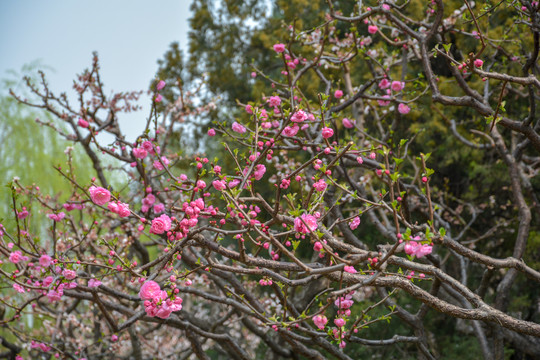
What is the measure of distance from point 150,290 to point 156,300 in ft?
0.19

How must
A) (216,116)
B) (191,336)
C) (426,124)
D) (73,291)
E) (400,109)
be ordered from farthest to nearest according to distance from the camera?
1. (216,116)
2. (426,124)
3. (400,109)
4. (191,336)
5. (73,291)

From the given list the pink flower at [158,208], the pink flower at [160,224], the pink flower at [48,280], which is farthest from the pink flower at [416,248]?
the pink flower at [158,208]

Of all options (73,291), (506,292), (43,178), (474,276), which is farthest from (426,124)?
(43,178)

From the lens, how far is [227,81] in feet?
30.5

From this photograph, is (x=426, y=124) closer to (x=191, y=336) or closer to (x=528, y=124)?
(x=528, y=124)

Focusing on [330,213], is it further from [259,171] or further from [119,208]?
[119,208]

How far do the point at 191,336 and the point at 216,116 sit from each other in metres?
5.90

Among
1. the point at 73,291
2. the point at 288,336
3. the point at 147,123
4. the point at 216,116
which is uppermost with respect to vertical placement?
the point at 216,116

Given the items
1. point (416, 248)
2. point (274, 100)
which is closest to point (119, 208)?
point (416, 248)

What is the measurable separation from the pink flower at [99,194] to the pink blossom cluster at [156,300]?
0.48m

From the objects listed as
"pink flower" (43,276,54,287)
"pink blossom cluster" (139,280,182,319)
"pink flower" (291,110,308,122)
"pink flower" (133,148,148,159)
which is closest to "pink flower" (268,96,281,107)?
"pink flower" (291,110,308,122)

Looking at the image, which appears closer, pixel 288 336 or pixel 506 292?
pixel 288 336

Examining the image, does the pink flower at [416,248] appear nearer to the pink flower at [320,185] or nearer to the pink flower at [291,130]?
the pink flower at [320,185]

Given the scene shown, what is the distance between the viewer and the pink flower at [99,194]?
2184 millimetres
